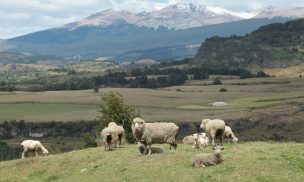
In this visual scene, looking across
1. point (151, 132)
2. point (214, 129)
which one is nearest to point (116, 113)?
point (214, 129)

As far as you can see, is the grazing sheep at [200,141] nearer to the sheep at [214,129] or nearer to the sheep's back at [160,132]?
the sheep at [214,129]

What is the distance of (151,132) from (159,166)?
183 inches

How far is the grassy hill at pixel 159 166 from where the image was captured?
27.6m

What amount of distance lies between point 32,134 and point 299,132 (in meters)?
80.7

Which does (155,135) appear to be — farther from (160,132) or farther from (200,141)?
(200,141)

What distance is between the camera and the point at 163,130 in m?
35.9

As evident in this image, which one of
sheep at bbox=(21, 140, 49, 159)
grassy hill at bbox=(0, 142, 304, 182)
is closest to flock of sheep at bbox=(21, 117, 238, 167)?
grassy hill at bbox=(0, 142, 304, 182)

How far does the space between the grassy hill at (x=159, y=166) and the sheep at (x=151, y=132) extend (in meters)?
1.06

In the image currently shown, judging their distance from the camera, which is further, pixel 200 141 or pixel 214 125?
pixel 200 141

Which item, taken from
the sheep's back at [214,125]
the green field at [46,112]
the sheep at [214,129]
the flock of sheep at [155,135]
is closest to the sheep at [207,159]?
the flock of sheep at [155,135]

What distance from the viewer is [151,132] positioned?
116ft

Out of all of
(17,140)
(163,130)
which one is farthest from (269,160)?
(17,140)

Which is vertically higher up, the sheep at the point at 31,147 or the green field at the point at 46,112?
the sheep at the point at 31,147

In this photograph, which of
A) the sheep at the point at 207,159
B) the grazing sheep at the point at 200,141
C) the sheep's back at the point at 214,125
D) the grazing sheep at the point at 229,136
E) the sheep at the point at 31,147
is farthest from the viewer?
the grazing sheep at the point at 229,136
